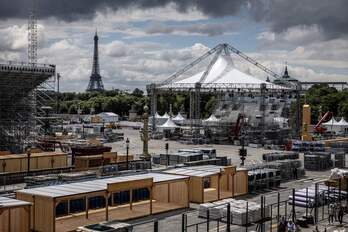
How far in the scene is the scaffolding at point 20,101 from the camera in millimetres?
65062

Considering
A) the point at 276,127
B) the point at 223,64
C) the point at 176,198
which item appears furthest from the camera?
Result: the point at 223,64

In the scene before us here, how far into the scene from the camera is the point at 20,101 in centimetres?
7056

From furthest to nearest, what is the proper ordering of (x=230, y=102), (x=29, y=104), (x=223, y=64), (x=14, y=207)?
(x=230, y=102) < (x=223, y=64) < (x=29, y=104) < (x=14, y=207)

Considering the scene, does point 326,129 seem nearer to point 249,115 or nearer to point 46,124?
point 249,115

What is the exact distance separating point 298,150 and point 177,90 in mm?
33144

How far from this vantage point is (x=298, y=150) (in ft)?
240

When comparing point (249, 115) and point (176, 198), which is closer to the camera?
point (176, 198)

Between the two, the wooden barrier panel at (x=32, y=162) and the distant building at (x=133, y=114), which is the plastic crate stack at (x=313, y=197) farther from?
the distant building at (x=133, y=114)

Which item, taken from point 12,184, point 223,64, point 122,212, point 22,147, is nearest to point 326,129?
point 223,64

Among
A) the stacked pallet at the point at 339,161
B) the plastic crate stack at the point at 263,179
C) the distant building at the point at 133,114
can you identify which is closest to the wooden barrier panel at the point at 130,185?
the plastic crate stack at the point at 263,179

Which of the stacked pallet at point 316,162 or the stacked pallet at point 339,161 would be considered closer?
the stacked pallet at point 316,162

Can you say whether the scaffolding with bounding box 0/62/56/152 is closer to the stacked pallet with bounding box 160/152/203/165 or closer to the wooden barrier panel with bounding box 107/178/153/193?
the stacked pallet with bounding box 160/152/203/165

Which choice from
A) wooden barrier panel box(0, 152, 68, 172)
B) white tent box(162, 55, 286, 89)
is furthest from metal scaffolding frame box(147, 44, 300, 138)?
wooden barrier panel box(0, 152, 68, 172)

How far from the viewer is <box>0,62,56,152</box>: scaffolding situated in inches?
2562
